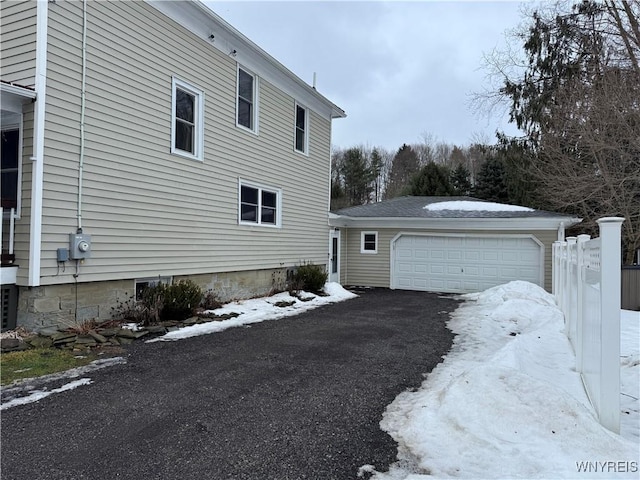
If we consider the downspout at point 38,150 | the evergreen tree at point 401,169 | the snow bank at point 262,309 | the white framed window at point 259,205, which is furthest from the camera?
the evergreen tree at point 401,169

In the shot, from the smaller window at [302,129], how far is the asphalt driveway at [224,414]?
25.5 ft

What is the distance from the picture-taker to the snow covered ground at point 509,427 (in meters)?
2.56

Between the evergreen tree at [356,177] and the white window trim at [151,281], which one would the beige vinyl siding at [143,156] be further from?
the evergreen tree at [356,177]

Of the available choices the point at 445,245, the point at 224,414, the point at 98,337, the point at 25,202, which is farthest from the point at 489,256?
the point at 25,202

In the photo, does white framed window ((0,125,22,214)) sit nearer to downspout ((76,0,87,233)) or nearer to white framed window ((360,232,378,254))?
downspout ((76,0,87,233))

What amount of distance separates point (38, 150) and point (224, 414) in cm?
462

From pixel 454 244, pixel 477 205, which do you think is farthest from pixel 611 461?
pixel 477 205

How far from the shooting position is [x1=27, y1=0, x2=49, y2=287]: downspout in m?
5.59

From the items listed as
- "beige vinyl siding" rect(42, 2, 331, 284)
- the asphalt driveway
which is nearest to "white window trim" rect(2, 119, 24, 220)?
"beige vinyl siding" rect(42, 2, 331, 284)

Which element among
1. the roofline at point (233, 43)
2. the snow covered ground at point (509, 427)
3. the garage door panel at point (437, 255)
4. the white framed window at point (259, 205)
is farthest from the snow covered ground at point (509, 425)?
the garage door panel at point (437, 255)

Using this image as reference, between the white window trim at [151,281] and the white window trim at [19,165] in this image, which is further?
the white window trim at [151,281]

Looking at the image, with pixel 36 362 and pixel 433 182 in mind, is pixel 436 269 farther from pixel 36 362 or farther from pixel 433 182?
pixel 433 182

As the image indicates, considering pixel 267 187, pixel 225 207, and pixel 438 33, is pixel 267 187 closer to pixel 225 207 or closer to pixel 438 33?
pixel 225 207

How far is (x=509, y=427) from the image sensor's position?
9.89 ft
